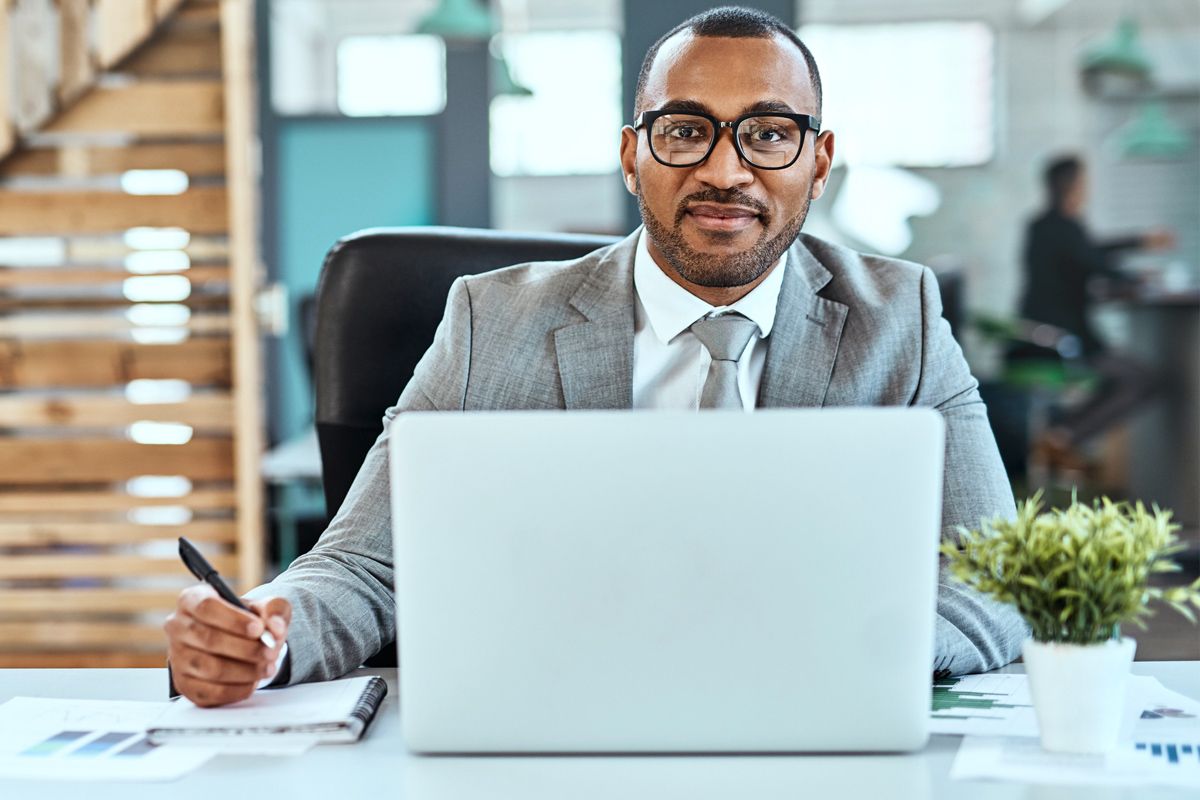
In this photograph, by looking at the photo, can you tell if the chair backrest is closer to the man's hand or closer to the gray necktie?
the gray necktie

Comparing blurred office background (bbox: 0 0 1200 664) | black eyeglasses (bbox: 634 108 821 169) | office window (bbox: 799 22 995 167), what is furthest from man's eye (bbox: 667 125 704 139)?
office window (bbox: 799 22 995 167)

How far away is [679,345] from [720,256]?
0.12m

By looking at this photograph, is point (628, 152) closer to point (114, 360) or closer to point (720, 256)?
point (720, 256)

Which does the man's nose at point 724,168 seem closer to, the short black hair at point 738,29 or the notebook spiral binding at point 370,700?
the short black hair at point 738,29

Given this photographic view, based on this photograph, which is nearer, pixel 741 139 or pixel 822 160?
pixel 741 139

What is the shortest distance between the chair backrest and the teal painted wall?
4315 millimetres

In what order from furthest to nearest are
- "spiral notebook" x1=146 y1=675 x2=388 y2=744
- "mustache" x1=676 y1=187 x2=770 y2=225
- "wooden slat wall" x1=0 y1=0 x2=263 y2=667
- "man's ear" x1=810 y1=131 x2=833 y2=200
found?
"wooden slat wall" x1=0 y1=0 x2=263 y2=667 → "man's ear" x1=810 y1=131 x2=833 y2=200 → "mustache" x1=676 y1=187 x2=770 y2=225 → "spiral notebook" x1=146 y1=675 x2=388 y2=744

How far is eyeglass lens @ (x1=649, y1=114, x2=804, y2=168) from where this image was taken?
1597 millimetres

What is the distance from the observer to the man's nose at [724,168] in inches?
62.5

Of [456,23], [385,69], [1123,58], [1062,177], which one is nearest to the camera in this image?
[456,23]

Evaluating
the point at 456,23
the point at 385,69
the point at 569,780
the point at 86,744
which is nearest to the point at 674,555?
the point at 569,780

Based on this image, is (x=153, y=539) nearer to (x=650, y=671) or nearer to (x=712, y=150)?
(x=712, y=150)

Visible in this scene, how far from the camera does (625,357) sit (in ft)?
5.36

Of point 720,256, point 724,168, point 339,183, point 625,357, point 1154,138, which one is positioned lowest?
point 625,357
